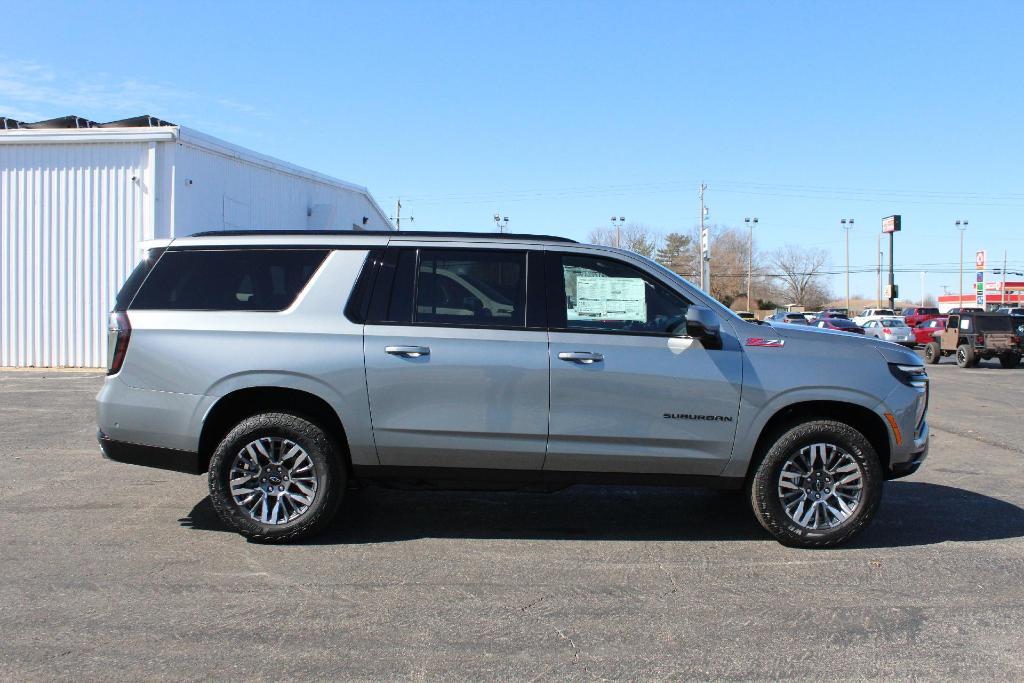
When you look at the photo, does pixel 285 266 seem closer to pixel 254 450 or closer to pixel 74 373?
pixel 254 450

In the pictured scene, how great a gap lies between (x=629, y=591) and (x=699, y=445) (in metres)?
1.12

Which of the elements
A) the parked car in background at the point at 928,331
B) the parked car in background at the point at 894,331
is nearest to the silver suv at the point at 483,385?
the parked car in background at the point at 928,331

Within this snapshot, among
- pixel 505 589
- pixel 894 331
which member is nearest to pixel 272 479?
pixel 505 589

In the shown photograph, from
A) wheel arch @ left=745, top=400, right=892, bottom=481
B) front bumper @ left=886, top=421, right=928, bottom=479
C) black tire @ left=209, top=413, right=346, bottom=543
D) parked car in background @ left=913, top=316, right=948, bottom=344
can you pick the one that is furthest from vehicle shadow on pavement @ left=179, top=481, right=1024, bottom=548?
parked car in background @ left=913, top=316, right=948, bottom=344

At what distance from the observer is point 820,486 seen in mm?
5422

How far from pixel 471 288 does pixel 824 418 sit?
2508 mm

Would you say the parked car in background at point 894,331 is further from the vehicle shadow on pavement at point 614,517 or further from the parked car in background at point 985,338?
the vehicle shadow on pavement at point 614,517

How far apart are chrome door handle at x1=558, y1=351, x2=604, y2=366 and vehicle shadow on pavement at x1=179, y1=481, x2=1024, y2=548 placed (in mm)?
1324

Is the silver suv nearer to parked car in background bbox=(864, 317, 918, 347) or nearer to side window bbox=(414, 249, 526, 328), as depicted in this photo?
side window bbox=(414, 249, 526, 328)

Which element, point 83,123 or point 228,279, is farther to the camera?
point 83,123

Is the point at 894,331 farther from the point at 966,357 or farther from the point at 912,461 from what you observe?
the point at 912,461

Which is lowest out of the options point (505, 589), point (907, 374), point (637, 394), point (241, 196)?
point (505, 589)

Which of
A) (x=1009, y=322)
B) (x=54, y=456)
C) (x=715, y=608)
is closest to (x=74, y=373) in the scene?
(x=54, y=456)

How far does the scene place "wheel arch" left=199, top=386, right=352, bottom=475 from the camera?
547 cm
